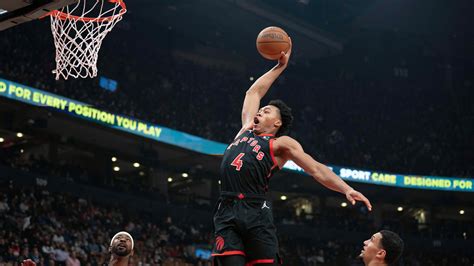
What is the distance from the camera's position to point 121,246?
17.0 feet

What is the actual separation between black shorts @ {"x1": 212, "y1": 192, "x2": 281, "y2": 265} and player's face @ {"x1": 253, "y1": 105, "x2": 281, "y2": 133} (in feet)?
2.03

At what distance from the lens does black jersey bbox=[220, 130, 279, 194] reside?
5188 mm

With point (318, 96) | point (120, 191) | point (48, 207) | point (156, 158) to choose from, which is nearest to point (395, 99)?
point (318, 96)

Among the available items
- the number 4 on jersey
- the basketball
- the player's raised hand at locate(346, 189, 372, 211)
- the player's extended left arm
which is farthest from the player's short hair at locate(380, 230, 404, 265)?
the basketball

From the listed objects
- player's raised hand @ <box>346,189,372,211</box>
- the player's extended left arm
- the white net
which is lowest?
player's raised hand @ <box>346,189,372,211</box>

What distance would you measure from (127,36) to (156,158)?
230 inches

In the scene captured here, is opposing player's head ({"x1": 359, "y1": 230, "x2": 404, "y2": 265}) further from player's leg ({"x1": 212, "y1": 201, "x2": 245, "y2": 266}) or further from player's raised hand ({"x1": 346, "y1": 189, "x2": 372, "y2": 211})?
player's leg ({"x1": 212, "y1": 201, "x2": 245, "y2": 266})

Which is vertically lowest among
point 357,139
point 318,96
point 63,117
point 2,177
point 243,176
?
point 243,176

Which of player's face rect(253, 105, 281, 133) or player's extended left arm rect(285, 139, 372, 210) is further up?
player's face rect(253, 105, 281, 133)

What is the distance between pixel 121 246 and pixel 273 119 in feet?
4.90

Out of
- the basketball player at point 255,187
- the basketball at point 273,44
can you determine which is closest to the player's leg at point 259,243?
the basketball player at point 255,187

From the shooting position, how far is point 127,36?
101ft

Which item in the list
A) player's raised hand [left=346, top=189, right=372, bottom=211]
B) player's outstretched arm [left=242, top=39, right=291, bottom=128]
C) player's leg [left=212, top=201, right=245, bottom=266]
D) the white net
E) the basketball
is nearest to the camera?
player's raised hand [left=346, top=189, right=372, bottom=211]

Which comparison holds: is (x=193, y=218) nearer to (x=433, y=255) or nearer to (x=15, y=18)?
(x=433, y=255)
